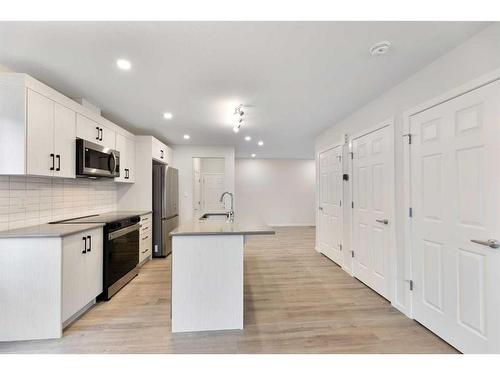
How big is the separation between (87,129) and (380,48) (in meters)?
3.15

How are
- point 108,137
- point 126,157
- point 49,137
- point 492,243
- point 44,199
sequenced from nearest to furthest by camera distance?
point 492,243 → point 49,137 → point 44,199 → point 108,137 → point 126,157

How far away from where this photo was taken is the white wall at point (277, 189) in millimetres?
8250

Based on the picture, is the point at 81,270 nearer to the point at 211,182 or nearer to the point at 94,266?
the point at 94,266

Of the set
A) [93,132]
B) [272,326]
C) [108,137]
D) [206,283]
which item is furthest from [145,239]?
[272,326]

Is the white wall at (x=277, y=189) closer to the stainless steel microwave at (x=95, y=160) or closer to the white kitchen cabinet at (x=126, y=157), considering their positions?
the white kitchen cabinet at (x=126, y=157)

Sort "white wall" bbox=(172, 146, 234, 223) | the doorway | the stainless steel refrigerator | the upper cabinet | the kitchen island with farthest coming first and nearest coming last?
1. the doorway
2. "white wall" bbox=(172, 146, 234, 223)
3. the stainless steel refrigerator
4. the kitchen island
5. the upper cabinet

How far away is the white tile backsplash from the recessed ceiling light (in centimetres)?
147

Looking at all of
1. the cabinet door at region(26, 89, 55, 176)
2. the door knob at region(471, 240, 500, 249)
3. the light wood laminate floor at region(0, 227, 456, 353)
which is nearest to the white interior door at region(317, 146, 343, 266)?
the light wood laminate floor at region(0, 227, 456, 353)

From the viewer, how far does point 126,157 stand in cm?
385

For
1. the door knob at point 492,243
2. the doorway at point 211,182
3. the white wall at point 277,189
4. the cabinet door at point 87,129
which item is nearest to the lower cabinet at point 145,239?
the cabinet door at point 87,129

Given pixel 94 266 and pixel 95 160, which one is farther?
pixel 95 160

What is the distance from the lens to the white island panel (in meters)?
2.08

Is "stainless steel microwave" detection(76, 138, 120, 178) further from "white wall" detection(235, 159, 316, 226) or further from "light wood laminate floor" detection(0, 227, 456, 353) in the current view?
"white wall" detection(235, 159, 316, 226)

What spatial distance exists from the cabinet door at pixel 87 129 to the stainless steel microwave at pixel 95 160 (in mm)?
112
